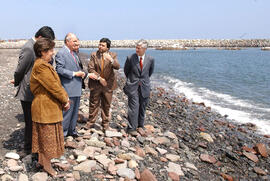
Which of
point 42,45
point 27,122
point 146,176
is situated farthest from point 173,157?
point 42,45

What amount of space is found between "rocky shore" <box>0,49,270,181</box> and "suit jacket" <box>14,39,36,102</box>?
116 centimetres

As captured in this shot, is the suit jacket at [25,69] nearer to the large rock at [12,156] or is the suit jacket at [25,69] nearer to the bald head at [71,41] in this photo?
the bald head at [71,41]

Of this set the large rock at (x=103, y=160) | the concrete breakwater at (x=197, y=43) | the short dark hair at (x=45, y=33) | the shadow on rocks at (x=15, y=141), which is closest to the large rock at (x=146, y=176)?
the large rock at (x=103, y=160)

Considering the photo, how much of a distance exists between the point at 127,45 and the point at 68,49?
95.9 meters

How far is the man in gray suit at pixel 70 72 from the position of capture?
4.53 metres

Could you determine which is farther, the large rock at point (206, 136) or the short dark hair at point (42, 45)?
the large rock at point (206, 136)

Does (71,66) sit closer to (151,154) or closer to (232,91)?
(151,154)

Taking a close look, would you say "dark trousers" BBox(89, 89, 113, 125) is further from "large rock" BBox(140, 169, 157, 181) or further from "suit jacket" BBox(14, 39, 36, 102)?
"large rock" BBox(140, 169, 157, 181)

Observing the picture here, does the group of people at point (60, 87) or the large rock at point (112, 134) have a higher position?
the group of people at point (60, 87)

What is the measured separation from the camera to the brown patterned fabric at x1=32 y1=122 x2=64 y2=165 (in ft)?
11.7

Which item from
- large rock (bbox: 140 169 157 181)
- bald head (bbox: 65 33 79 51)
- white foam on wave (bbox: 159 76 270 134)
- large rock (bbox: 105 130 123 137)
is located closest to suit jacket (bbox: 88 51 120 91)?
bald head (bbox: 65 33 79 51)

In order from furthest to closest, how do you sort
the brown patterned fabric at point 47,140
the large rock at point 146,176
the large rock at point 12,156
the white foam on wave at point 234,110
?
the white foam on wave at point 234,110
the large rock at point 12,156
the large rock at point 146,176
the brown patterned fabric at point 47,140

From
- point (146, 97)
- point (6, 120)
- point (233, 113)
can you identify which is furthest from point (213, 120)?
point (6, 120)

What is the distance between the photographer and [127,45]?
3885 inches
